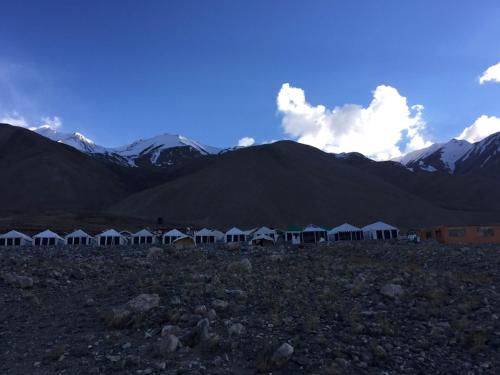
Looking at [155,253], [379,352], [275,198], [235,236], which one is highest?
[275,198]

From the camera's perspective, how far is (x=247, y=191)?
93875 millimetres

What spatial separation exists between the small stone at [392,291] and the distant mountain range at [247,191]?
6572 centimetres

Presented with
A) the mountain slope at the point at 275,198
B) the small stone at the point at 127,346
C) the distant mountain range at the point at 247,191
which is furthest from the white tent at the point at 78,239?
the small stone at the point at 127,346

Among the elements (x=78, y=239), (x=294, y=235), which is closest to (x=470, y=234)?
(x=294, y=235)

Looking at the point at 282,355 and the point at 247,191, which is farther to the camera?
the point at 247,191

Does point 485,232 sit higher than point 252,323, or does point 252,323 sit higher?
point 485,232

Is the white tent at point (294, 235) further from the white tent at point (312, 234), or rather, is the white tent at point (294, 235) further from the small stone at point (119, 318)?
the small stone at point (119, 318)

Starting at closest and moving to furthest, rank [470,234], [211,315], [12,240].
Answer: [211,315] → [470,234] → [12,240]

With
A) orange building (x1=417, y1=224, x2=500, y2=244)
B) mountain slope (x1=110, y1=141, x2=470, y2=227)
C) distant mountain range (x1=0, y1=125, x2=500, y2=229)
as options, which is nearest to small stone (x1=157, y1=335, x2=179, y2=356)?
orange building (x1=417, y1=224, x2=500, y2=244)

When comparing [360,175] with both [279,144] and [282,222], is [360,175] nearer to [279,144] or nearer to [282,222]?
[279,144]

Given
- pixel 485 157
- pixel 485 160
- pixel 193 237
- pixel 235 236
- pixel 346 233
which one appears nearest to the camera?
pixel 346 233

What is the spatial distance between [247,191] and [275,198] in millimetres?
5850

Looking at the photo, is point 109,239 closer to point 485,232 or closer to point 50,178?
point 485,232

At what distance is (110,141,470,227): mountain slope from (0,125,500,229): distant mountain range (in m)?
0.19
